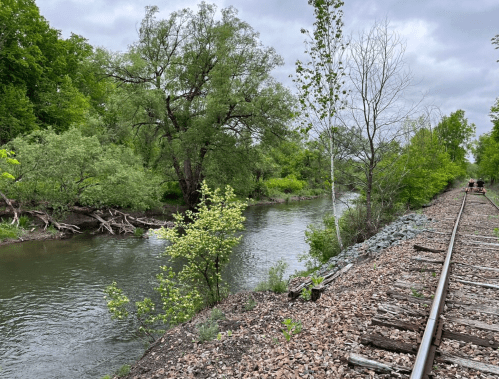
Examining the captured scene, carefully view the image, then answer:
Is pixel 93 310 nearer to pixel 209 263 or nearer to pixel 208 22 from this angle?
pixel 209 263

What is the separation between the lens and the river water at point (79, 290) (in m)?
6.97

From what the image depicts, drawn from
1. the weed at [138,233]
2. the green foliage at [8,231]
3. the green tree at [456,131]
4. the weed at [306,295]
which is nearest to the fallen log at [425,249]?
the weed at [306,295]

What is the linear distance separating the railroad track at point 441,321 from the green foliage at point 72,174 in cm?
1802

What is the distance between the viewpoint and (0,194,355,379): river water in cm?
697

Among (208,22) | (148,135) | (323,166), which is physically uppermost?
(208,22)

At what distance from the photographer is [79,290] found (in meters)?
10.7

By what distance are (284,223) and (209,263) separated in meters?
15.4

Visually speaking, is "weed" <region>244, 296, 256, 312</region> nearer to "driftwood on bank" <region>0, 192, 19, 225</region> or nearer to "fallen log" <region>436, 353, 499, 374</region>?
"fallen log" <region>436, 353, 499, 374</region>

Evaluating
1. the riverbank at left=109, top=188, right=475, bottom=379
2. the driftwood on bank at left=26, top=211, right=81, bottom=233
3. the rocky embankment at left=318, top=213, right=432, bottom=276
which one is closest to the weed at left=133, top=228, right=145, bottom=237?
the driftwood on bank at left=26, top=211, right=81, bottom=233

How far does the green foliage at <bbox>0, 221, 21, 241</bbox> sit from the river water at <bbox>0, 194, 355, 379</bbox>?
103 centimetres

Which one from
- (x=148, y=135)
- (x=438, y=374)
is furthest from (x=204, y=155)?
(x=438, y=374)

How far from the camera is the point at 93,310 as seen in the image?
930 centimetres

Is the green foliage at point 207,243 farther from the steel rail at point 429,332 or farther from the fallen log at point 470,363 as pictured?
the fallen log at point 470,363

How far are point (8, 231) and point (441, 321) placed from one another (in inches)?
753
